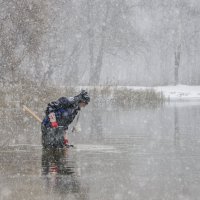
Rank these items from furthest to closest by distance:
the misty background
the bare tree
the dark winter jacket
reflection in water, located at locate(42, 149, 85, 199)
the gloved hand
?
the misty background
the bare tree
the dark winter jacket
the gloved hand
reflection in water, located at locate(42, 149, 85, 199)

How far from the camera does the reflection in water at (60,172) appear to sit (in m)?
9.12

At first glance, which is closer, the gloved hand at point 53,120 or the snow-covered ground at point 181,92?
the gloved hand at point 53,120

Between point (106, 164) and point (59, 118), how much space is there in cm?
233

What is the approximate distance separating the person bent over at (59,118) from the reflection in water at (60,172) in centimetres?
26

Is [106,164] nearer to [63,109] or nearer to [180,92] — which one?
[63,109]

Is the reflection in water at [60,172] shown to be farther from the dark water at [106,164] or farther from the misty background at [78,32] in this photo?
the misty background at [78,32]

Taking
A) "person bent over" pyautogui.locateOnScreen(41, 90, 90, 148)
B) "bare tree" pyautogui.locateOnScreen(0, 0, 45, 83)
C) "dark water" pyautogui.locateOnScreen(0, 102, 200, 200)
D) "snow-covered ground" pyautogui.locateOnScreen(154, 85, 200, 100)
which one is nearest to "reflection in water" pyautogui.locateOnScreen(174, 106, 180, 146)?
"dark water" pyautogui.locateOnScreen(0, 102, 200, 200)

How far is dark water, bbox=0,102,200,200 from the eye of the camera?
8930 millimetres

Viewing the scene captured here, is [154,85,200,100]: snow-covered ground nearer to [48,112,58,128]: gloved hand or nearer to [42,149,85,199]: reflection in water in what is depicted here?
[48,112,58,128]: gloved hand

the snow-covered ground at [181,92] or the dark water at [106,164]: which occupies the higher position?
the snow-covered ground at [181,92]

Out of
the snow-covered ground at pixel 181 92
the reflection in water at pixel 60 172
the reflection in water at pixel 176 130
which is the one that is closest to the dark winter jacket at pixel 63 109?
the reflection in water at pixel 60 172

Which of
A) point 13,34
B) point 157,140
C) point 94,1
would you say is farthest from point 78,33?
point 157,140

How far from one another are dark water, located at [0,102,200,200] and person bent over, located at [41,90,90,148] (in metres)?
0.39

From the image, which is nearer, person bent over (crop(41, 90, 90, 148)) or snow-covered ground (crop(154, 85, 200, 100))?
person bent over (crop(41, 90, 90, 148))
